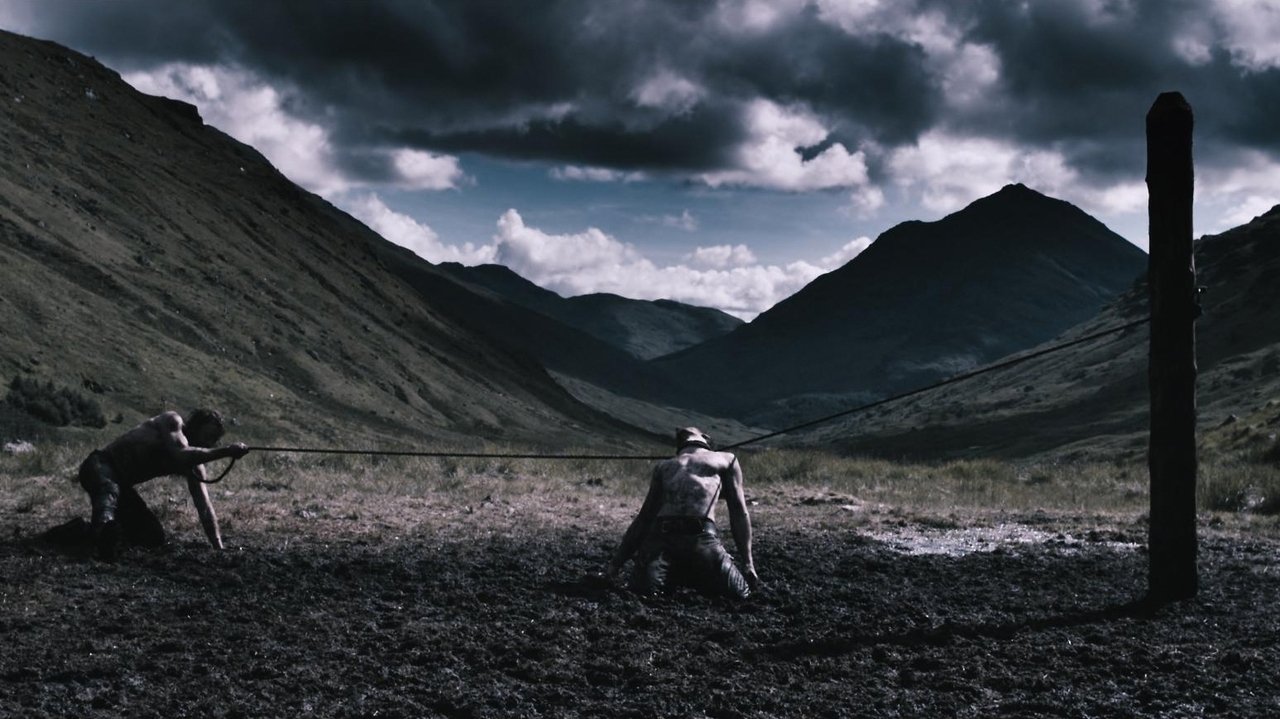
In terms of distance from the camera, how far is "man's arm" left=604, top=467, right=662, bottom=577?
34.8 ft

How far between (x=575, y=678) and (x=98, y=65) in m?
94.8

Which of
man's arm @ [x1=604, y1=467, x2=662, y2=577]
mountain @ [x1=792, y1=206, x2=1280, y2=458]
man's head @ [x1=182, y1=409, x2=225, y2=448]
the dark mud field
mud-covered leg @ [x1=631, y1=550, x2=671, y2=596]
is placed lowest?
the dark mud field

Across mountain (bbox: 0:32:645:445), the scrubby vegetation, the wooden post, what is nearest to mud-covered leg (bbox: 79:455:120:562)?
the wooden post

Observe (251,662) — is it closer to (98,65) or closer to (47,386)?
(47,386)

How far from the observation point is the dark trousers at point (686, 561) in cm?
1042

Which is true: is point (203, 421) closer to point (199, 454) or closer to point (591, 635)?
point (199, 454)

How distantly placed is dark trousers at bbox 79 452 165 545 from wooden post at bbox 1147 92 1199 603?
9732 millimetres

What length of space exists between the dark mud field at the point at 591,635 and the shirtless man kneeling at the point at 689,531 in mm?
262

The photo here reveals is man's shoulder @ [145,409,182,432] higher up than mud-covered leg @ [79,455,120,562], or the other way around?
man's shoulder @ [145,409,182,432]

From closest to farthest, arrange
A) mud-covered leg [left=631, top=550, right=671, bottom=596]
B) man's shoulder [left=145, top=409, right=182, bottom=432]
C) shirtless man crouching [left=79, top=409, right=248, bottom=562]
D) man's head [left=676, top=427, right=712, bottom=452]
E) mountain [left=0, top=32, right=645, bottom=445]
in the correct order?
1. mud-covered leg [left=631, top=550, right=671, bottom=596]
2. man's head [left=676, top=427, right=712, bottom=452]
3. shirtless man crouching [left=79, top=409, right=248, bottom=562]
4. man's shoulder [left=145, top=409, right=182, bottom=432]
5. mountain [left=0, top=32, right=645, bottom=445]

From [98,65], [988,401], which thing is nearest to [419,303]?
[98,65]

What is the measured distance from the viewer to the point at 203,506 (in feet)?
39.5

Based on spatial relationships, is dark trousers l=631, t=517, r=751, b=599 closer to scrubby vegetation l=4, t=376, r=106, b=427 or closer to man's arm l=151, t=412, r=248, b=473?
man's arm l=151, t=412, r=248, b=473

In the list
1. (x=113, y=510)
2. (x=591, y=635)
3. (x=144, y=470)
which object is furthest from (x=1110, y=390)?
(x=591, y=635)
